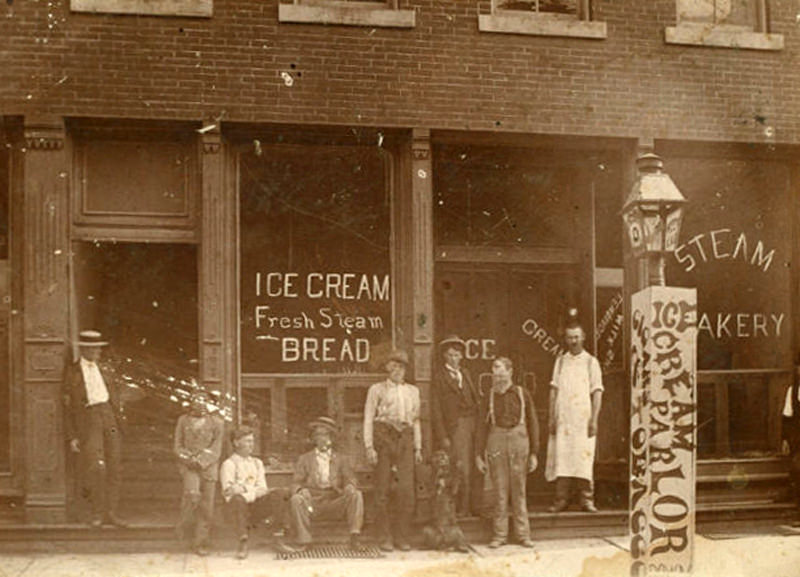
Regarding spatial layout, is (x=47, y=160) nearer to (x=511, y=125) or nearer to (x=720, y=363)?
(x=511, y=125)

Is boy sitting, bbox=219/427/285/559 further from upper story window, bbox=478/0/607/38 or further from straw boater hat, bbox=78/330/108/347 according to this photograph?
upper story window, bbox=478/0/607/38

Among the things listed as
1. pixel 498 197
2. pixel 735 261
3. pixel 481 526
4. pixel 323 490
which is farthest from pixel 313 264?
pixel 735 261

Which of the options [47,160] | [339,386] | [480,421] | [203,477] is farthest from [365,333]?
[47,160]

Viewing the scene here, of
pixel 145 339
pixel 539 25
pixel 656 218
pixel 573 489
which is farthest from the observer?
pixel 573 489

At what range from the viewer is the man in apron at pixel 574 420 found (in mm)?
9945

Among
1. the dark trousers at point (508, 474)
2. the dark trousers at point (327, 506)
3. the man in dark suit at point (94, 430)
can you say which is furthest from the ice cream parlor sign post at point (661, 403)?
the man in dark suit at point (94, 430)

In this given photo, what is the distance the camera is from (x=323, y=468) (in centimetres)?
923

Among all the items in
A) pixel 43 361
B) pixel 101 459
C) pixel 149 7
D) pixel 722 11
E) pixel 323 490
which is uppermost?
pixel 722 11

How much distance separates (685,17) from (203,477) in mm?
6020

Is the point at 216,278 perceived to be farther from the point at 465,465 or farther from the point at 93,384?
the point at 465,465

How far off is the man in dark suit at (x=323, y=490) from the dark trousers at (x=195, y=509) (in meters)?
A: 0.71

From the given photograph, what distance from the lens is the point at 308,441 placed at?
9.45 m

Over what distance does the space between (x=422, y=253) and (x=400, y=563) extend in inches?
108

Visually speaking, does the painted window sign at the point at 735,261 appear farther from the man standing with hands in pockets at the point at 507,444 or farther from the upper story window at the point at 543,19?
the man standing with hands in pockets at the point at 507,444
